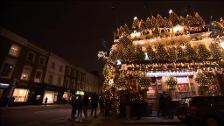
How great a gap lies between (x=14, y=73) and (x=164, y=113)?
24390 mm

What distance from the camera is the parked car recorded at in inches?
328

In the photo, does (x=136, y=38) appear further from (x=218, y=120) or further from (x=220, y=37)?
(x=218, y=120)

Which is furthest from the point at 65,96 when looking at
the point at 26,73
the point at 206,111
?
the point at 206,111

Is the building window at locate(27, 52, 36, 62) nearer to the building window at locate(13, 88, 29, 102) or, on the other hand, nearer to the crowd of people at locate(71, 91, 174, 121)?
the building window at locate(13, 88, 29, 102)

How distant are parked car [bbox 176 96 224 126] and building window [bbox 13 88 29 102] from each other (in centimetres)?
2677

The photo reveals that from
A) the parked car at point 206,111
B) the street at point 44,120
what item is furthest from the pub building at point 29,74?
the parked car at point 206,111

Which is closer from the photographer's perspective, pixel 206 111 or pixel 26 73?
pixel 206 111

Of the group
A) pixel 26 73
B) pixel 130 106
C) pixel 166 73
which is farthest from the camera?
pixel 26 73

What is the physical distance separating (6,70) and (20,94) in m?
5.00

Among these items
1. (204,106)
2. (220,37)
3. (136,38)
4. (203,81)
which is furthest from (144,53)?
(204,106)

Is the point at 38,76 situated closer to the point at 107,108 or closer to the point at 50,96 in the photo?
the point at 50,96

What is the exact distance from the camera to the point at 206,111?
8.45 m

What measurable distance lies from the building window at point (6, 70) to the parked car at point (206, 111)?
2608 cm

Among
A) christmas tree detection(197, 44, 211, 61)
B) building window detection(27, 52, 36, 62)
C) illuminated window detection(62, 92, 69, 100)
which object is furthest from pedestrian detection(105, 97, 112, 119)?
illuminated window detection(62, 92, 69, 100)
